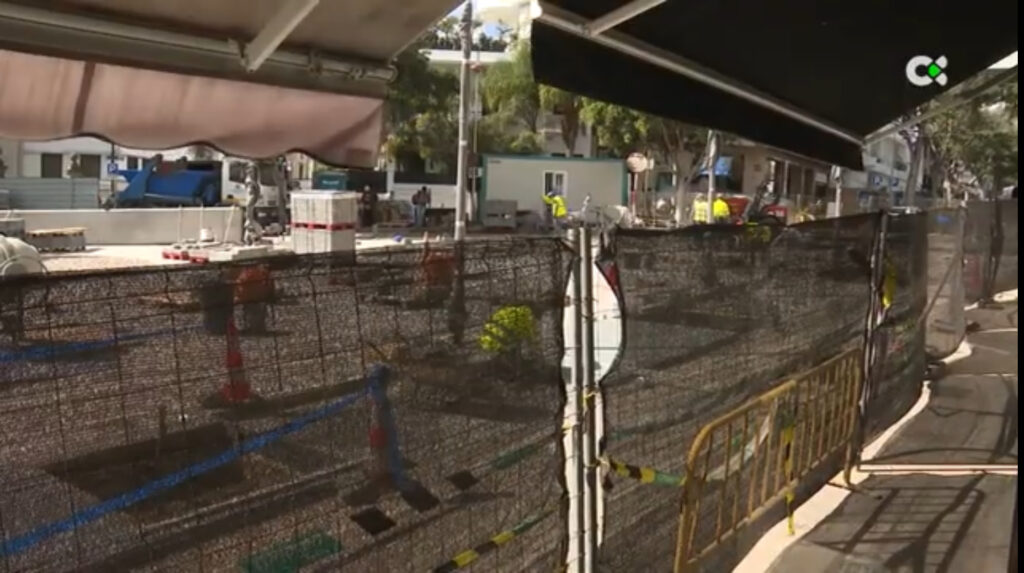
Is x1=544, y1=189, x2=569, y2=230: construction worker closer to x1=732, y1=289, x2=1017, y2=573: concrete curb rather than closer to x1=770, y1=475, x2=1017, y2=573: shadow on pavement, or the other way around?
x1=732, y1=289, x2=1017, y2=573: concrete curb

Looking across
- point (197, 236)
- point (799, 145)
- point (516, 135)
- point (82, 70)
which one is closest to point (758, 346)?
point (799, 145)

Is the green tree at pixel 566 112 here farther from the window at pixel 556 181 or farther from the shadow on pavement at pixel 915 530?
the shadow on pavement at pixel 915 530

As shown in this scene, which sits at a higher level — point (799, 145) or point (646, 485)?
point (799, 145)

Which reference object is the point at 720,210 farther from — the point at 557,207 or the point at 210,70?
the point at 210,70

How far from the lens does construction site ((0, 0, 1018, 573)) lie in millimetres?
2459

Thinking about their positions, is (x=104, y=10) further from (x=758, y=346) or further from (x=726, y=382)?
(x=758, y=346)

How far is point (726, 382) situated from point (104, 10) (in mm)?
3299

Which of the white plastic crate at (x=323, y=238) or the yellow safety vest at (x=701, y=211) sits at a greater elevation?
the yellow safety vest at (x=701, y=211)

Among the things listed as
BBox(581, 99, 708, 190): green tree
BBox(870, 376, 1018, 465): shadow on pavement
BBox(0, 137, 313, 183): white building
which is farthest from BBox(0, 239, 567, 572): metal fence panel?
BBox(0, 137, 313, 183): white building

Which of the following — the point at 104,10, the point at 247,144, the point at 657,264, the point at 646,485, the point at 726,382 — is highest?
the point at 104,10

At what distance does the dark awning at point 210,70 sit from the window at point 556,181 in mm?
40479

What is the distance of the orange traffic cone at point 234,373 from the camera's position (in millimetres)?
2701

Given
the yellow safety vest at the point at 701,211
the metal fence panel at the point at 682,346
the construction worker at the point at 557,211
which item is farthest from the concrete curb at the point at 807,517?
the construction worker at the point at 557,211

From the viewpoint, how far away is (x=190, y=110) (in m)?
4.60
